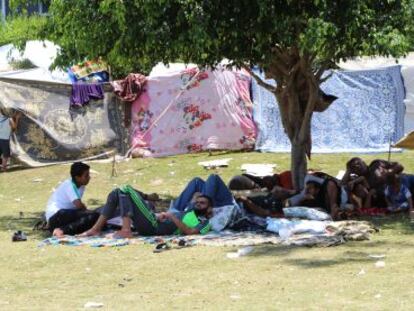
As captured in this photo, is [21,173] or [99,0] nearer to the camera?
[99,0]

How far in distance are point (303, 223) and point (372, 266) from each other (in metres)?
2.06

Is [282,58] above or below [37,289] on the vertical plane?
above

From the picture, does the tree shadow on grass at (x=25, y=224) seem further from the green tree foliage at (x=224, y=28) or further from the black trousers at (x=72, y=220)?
the green tree foliage at (x=224, y=28)

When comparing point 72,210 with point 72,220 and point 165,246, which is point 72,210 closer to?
point 72,220

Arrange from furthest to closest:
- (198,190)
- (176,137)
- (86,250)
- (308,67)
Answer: (176,137) < (308,67) < (198,190) < (86,250)

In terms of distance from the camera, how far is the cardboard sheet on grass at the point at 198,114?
63.5ft

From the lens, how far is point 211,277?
7699mm

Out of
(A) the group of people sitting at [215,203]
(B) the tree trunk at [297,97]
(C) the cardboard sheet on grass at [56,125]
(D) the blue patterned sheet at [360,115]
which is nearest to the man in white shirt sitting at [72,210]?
(A) the group of people sitting at [215,203]

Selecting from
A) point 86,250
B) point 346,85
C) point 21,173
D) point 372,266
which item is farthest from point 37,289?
point 346,85

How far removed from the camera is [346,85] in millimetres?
18656

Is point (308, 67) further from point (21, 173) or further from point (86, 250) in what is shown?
point (21, 173)

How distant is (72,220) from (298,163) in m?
3.85

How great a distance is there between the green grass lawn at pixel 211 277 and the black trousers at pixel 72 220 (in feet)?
0.98

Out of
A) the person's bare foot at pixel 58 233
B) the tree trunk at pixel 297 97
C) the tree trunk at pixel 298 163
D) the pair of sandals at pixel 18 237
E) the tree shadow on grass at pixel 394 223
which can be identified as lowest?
the pair of sandals at pixel 18 237
